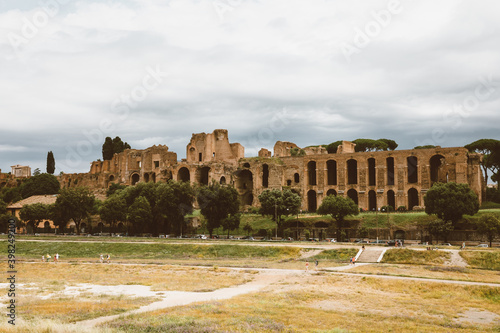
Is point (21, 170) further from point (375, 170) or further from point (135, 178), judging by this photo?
point (375, 170)

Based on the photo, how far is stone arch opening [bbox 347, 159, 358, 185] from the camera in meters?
78.1

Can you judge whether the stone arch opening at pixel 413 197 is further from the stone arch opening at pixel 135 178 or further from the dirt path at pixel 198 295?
the stone arch opening at pixel 135 178

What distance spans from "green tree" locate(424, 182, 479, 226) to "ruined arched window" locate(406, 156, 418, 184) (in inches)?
796

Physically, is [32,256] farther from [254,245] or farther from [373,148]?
[373,148]

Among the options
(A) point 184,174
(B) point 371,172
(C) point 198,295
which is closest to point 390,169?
(B) point 371,172

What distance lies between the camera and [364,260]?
36.6 m

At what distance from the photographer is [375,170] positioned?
73.4 metres

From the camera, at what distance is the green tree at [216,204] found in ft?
182

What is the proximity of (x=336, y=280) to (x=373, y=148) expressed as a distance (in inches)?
3066

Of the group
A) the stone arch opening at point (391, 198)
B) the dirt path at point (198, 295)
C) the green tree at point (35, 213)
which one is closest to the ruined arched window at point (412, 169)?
the stone arch opening at point (391, 198)

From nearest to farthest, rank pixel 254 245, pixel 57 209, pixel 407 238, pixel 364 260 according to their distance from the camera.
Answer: pixel 364 260 → pixel 254 245 → pixel 407 238 → pixel 57 209

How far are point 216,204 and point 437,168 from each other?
127 feet

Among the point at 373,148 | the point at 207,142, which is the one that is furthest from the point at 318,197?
the point at 373,148

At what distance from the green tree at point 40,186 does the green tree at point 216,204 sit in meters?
51.9
